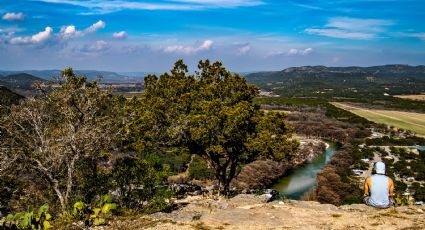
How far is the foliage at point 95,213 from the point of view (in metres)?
18.1

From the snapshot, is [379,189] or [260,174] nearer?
[379,189]

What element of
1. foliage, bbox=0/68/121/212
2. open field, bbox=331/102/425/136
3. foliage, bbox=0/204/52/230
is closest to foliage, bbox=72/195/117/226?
foliage, bbox=0/68/121/212

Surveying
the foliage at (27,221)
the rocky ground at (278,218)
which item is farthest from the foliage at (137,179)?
the foliage at (27,221)

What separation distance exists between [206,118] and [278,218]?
416 inches

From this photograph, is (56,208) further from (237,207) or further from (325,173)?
(325,173)

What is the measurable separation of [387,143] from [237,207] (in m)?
116

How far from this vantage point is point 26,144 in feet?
67.1

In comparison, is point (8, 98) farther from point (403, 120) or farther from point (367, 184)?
point (403, 120)

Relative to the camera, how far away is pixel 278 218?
19.5 meters

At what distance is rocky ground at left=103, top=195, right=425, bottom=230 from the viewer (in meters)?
17.8

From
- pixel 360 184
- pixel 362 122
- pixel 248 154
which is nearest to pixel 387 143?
pixel 362 122

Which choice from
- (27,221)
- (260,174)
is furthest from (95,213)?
(260,174)

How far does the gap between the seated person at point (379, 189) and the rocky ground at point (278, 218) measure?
102 cm

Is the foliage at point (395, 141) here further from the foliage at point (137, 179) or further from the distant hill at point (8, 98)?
the foliage at point (137, 179)
